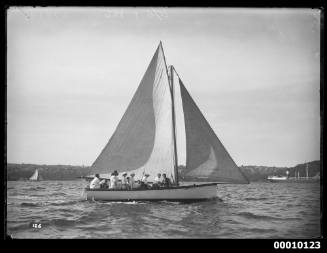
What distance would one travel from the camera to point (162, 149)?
809 inches

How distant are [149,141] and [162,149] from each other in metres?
0.71

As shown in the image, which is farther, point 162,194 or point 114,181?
point 114,181

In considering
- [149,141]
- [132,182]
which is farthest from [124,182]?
[149,141]

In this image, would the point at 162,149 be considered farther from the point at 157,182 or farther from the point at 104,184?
the point at 104,184

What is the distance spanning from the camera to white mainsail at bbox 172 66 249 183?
19.3 meters

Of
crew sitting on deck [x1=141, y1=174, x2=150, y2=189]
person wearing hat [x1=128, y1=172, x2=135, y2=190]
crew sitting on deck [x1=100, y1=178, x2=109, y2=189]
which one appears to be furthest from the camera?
crew sitting on deck [x1=100, y1=178, x2=109, y2=189]

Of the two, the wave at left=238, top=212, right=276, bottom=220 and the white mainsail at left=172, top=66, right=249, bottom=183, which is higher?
the white mainsail at left=172, top=66, right=249, bottom=183

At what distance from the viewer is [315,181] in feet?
46.6

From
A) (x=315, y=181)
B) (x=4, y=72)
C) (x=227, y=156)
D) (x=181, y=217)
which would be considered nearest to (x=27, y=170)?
(x=4, y=72)

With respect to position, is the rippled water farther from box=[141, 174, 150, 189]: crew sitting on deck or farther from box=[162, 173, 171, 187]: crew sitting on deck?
box=[162, 173, 171, 187]: crew sitting on deck

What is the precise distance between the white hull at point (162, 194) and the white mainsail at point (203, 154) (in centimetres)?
59

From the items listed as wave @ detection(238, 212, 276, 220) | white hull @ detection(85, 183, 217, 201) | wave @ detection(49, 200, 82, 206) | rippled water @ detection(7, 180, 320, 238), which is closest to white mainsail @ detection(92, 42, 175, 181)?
white hull @ detection(85, 183, 217, 201)

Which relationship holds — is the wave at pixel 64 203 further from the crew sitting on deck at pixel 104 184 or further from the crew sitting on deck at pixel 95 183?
the crew sitting on deck at pixel 104 184
